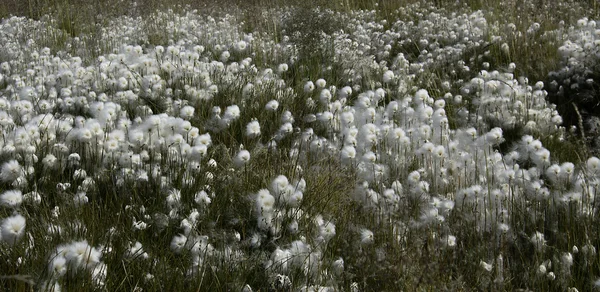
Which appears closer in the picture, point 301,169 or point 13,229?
point 13,229

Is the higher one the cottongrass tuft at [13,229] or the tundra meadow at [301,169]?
the cottongrass tuft at [13,229]

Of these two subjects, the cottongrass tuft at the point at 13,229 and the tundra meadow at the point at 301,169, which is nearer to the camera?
the cottongrass tuft at the point at 13,229

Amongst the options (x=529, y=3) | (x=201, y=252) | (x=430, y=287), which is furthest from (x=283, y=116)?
(x=529, y=3)

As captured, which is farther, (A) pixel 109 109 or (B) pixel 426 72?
(B) pixel 426 72

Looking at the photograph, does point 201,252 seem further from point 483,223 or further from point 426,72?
point 426,72

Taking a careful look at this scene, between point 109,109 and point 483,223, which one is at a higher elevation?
point 109,109

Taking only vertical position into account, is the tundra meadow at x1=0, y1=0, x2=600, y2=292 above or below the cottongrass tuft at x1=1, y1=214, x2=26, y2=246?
below

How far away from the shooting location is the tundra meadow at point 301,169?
8.95ft

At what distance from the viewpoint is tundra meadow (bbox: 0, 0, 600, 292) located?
2729 mm

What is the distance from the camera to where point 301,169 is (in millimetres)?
3621

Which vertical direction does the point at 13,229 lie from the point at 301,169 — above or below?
above

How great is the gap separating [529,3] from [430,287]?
6.72 meters

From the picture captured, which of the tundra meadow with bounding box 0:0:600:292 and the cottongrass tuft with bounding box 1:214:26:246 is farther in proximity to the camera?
the tundra meadow with bounding box 0:0:600:292

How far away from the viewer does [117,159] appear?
365 cm
